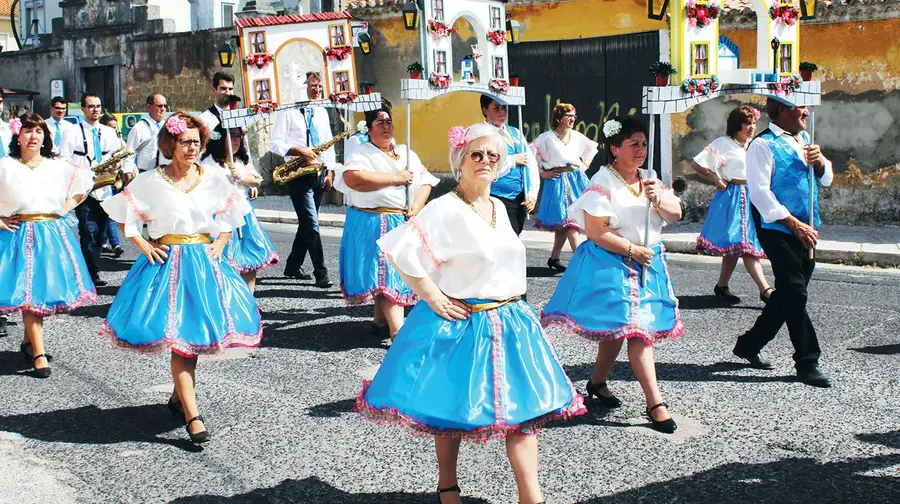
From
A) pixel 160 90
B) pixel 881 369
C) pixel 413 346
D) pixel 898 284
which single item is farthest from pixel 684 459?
pixel 160 90

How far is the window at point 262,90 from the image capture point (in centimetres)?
958

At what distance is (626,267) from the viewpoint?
5926 mm

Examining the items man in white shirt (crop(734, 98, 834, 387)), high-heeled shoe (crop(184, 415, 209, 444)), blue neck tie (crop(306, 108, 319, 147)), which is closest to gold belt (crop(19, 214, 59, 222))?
high-heeled shoe (crop(184, 415, 209, 444))

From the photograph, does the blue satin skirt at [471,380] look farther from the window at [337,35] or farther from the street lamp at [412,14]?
the window at [337,35]

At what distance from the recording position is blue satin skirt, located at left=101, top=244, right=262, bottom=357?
5.87 metres

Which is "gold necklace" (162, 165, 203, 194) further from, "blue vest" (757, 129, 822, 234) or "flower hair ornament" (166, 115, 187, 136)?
"blue vest" (757, 129, 822, 234)

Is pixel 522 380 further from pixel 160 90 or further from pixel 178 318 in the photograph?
pixel 160 90

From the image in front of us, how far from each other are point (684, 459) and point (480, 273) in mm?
1591

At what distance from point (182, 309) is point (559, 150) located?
608 centimetres

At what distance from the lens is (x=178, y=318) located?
232 inches

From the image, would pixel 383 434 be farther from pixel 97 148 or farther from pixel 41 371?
pixel 97 148

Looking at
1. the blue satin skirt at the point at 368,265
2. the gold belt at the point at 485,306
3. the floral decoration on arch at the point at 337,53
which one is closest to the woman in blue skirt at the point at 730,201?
the blue satin skirt at the point at 368,265

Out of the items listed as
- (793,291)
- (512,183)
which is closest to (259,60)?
(512,183)

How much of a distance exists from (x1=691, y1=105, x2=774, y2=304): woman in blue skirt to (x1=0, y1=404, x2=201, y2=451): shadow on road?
531 cm
